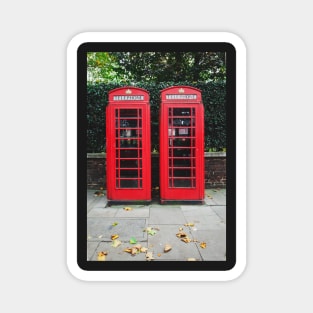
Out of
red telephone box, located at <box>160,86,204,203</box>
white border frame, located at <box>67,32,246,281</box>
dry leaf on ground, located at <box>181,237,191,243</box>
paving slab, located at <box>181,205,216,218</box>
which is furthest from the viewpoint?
red telephone box, located at <box>160,86,204,203</box>

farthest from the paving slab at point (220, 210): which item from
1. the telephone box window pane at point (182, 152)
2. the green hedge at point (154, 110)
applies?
the green hedge at point (154, 110)

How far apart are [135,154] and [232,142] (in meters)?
2.78

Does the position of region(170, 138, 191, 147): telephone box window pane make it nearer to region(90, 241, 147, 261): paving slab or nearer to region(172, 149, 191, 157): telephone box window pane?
region(172, 149, 191, 157): telephone box window pane

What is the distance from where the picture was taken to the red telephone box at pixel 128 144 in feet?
13.9

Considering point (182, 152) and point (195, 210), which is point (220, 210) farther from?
point (182, 152)

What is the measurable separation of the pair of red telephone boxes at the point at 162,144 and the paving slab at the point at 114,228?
0.80 metres

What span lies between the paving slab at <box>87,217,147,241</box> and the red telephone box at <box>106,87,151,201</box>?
79 centimetres

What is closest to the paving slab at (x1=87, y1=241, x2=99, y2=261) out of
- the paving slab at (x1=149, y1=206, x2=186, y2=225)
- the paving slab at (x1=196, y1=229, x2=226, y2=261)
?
the paving slab at (x1=149, y1=206, x2=186, y2=225)

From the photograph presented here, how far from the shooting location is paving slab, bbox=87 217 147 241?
3.14 metres

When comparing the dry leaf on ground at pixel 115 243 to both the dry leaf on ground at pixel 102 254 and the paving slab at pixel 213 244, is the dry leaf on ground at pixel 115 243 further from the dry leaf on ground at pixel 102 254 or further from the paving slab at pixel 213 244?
the paving slab at pixel 213 244
